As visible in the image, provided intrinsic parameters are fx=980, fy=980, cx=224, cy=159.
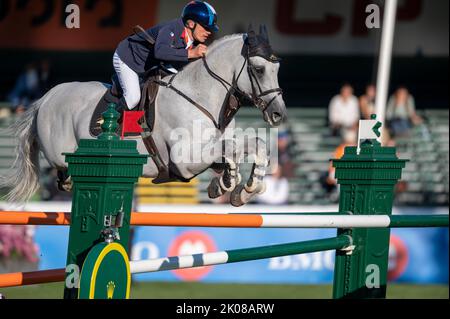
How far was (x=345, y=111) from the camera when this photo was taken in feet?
43.6

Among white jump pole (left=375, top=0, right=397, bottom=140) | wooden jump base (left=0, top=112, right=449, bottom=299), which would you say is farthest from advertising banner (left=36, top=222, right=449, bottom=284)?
wooden jump base (left=0, top=112, right=449, bottom=299)

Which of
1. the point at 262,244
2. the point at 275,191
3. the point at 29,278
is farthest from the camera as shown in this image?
the point at 275,191

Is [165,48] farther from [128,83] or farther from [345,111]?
[345,111]

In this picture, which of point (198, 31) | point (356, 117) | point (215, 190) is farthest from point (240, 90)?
point (356, 117)

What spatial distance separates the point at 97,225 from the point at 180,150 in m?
1.91

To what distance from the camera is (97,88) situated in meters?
6.57

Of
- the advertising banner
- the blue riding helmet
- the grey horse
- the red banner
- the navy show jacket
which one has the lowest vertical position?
the advertising banner

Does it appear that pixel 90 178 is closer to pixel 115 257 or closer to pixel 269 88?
pixel 115 257

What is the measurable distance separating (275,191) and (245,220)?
7656mm

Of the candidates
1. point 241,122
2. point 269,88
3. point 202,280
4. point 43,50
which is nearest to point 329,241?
point 269,88

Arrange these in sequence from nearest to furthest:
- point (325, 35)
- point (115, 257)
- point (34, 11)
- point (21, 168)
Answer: point (115, 257), point (21, 168), point (34, 11), point (325, 35)

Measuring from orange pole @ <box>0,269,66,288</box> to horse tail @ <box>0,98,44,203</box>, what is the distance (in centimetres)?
175

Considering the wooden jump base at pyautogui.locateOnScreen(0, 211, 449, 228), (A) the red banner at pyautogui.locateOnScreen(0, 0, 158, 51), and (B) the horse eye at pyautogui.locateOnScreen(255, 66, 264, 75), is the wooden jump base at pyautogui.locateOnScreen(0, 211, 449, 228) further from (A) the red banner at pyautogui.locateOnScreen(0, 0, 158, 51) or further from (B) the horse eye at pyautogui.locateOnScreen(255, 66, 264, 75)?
(A) the red banner at pyautogui.locateOnScreen(0, 0, 158, 51)

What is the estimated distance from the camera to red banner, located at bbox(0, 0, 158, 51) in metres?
13.9
